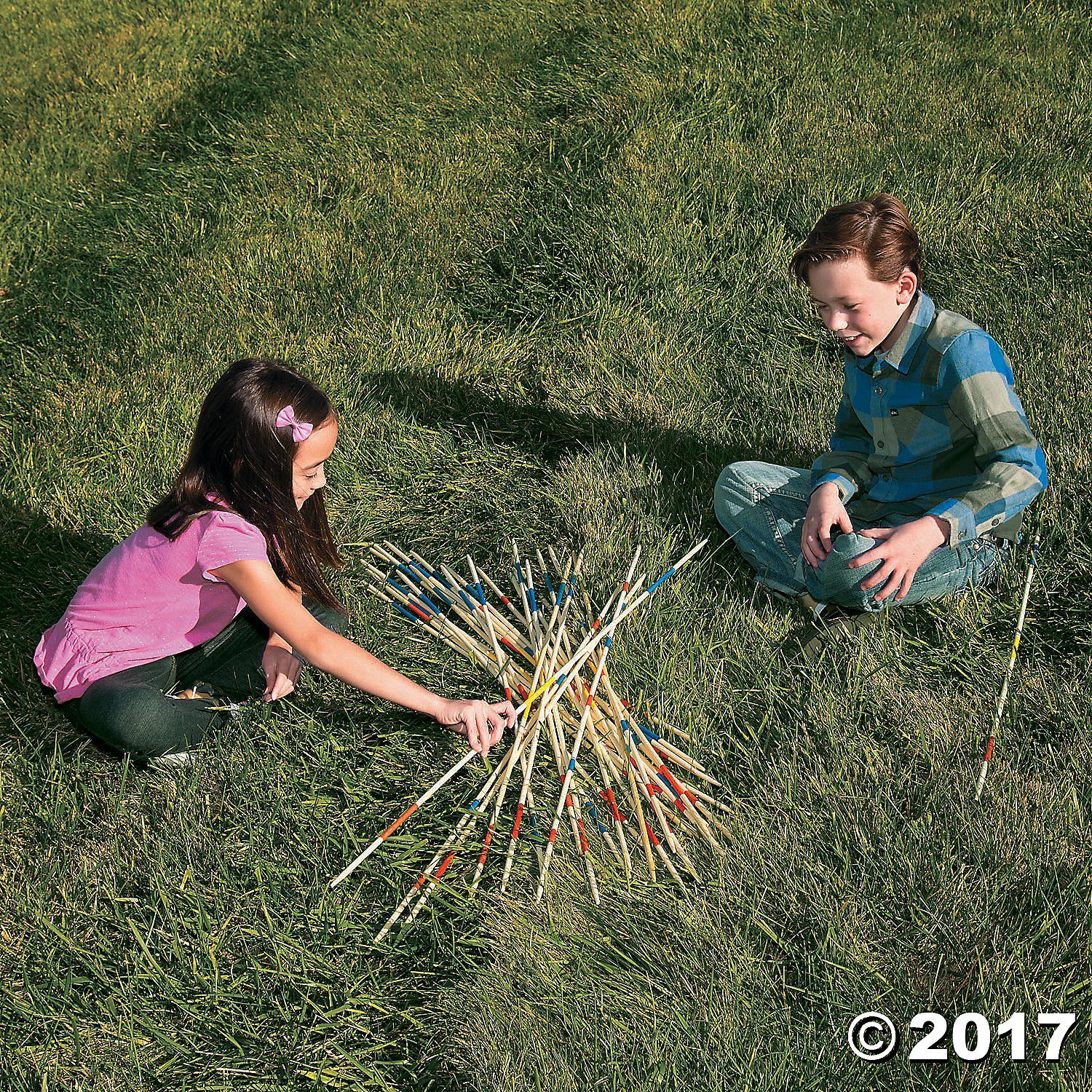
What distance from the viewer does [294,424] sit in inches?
108

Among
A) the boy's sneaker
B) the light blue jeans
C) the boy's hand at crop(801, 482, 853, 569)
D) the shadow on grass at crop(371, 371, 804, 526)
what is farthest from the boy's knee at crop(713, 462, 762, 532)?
the boy's sneaker

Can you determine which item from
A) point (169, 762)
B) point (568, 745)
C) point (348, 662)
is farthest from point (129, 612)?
point (568, 745)

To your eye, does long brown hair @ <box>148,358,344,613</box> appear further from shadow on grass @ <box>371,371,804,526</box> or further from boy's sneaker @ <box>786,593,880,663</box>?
boy's sneaker @ <box>786,593,880,663</box>

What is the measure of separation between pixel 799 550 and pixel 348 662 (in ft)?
4.67

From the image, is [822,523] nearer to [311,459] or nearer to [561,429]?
[561,429]

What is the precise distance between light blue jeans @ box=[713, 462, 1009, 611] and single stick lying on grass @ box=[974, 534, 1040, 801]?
10 centimetres

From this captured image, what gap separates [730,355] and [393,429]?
133 cm

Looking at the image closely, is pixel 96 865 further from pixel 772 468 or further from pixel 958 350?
pixel 958 350

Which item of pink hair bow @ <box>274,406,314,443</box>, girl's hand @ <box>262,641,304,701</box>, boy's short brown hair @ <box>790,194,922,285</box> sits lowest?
girl's hand @ <box>262,641,304,701</box>

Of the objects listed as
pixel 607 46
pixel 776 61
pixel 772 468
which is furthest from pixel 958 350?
pixel 607 46

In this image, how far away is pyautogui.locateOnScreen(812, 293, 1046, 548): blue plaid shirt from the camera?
9.30 ft

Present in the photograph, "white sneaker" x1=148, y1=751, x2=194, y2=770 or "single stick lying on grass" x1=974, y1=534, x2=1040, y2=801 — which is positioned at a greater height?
"white sneaker" x1=148, y1=751, x2=194, y2=770

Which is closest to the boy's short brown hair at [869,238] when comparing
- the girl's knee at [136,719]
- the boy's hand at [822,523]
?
the boy's hand at [822,523]

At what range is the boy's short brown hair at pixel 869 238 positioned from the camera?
2.85m
